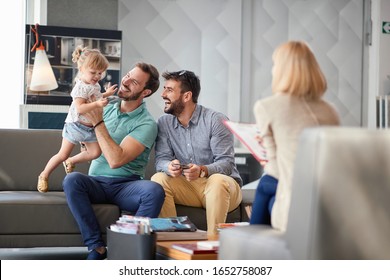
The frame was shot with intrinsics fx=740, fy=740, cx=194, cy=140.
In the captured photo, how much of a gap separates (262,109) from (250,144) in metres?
0.32

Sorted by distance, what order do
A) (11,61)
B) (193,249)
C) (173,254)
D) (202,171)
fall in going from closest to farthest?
(193,249), (173,254), (202,171), (11,61)

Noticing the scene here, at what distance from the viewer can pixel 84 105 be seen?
4008 mm

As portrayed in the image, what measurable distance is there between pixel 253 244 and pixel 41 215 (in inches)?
71.4

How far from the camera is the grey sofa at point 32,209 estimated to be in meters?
3.87

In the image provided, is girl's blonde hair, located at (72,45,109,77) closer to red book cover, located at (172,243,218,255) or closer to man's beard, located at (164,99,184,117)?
man's beard, located at (164,99,184,117)

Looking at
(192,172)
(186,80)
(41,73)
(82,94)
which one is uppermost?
(41,73)

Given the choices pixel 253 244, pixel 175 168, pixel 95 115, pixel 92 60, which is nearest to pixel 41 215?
pixel 95 115

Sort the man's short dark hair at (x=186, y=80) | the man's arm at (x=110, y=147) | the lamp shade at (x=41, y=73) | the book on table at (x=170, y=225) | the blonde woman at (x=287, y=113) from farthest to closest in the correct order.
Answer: the lamp shade at (x=41, y=73)
the man's short dark hair at (x=186, y=80)
the man's arm at (x=110, y=147)
the book on table at (x=170, y=225)
the blonde woman at (x=287, y=113)

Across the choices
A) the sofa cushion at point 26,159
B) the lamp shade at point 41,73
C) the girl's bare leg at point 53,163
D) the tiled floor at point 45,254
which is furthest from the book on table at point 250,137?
the lamp shade at point 41,73

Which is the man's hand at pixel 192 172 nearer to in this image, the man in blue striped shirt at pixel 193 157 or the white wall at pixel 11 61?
the man in blue striped shirt at pixel 193 157

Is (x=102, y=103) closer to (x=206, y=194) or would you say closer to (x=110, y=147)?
(x=110, y=147)

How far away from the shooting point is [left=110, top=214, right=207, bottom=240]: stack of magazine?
2984 millimetres
